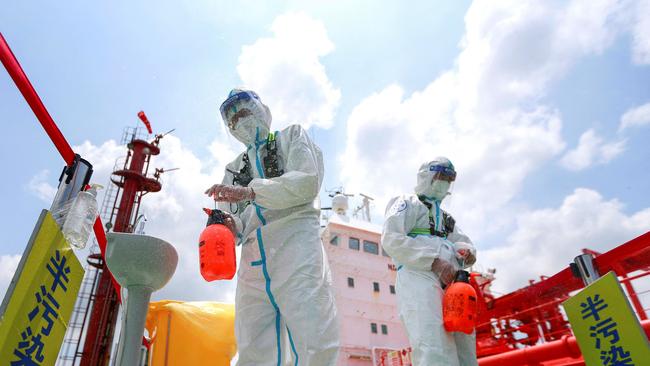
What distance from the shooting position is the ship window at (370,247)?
16.8 metres

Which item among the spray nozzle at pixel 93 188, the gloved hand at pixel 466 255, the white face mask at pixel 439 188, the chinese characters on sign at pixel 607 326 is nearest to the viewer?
the spray nozzle at pixel 93 188

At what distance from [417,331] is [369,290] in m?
13.6

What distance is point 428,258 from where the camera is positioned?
113 inches

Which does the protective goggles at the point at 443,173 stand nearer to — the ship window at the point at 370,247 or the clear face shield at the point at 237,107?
the clear face shield at the point at 237,107

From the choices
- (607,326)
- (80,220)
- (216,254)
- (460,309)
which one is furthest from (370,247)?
(80,220)

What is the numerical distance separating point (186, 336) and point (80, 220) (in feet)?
6.52

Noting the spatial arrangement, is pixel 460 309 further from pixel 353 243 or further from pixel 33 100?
pixel 353 243

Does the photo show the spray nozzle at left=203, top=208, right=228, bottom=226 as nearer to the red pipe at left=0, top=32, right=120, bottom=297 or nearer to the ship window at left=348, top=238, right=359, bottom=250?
the red pipe at left=0, top=32, right=120, bottom=297

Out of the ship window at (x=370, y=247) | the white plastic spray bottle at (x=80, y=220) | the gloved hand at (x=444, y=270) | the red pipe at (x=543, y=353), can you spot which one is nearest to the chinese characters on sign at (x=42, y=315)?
the white plastic spray bottle at (x=80, y=220)

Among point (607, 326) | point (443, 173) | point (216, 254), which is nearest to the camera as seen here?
point (216, 254)

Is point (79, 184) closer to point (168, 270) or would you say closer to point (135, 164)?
point (168, 270)

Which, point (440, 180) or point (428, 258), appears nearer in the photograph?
point (428, 258)

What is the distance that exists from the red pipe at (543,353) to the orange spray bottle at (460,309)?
7.32 ft

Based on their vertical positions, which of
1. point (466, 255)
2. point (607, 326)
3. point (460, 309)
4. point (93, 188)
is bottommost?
point (607, 326)
